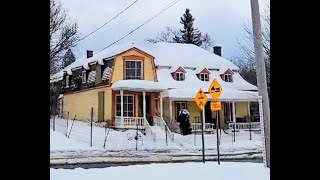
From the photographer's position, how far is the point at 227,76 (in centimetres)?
1853

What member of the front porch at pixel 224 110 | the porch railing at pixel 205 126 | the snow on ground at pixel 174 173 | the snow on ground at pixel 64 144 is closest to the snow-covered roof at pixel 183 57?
the front porch at pixel 224 110

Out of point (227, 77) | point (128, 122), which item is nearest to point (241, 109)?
point (227, 77)

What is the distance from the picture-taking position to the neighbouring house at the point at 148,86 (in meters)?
16.2

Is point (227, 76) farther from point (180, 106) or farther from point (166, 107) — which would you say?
point (166, 107)

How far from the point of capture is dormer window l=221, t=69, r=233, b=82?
18438 millimetres

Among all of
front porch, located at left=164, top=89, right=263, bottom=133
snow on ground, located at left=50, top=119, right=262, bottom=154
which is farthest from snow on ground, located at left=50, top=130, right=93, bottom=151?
front porch, located at left=164, top=89, right=263, bottom=133

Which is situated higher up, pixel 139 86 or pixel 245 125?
pixel 139 86

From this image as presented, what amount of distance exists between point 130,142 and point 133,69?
3.50 meters

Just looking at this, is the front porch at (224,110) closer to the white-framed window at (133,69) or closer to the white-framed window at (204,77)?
the white-framed window at (204,77)

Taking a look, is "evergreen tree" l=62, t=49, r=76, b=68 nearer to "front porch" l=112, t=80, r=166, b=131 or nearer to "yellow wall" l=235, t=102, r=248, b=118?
"front porch" l=112, t=80, r=166, b=131
